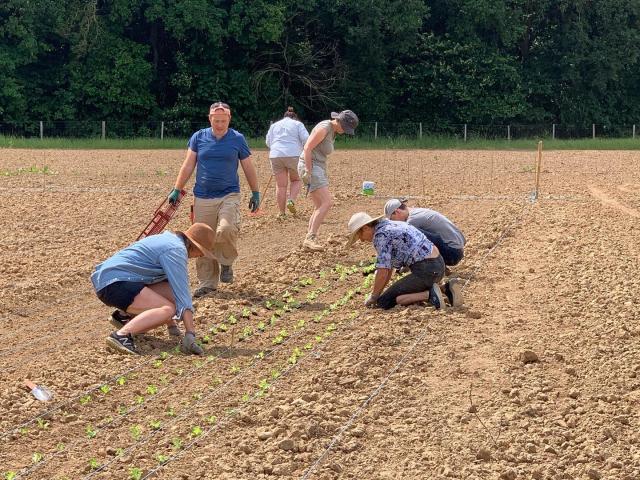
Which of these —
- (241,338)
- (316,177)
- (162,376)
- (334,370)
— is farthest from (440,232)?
(162,376)

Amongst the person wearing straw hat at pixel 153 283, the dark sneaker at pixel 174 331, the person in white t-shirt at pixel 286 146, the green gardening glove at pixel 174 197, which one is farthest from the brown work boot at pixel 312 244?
the person wearing straw hat at pixel 153 283

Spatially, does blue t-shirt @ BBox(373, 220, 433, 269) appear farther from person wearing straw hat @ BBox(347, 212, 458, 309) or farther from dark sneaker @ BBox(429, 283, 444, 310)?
dark sneaker @ BBox(429, 283, 444, 310)

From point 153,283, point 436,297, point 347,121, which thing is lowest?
point 436,297

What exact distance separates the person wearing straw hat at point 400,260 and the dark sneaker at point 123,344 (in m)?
2.09

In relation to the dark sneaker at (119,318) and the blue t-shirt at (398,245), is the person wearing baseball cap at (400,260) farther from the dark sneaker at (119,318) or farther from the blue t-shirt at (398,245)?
the dark sneaker at (119,318)

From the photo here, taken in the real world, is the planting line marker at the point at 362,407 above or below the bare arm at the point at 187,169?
below

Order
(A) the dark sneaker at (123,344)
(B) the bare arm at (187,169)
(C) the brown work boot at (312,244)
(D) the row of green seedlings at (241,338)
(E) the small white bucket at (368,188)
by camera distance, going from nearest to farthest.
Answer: (D) the row of green seedlings at (241,338) < (A) the dark sneaker at (123,344) < (B) the bare arm at (187,169) < (C) the brown work boot at (312,244) < (E) the small white bucket at (368,188)

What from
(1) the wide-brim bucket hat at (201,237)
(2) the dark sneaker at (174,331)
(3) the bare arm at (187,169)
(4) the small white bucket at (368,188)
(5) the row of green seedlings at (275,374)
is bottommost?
(5) the row of green seedlings at (275,374)

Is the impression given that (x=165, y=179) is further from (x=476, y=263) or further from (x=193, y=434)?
(x=193, y=434)

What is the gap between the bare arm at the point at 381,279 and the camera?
28.9 ft

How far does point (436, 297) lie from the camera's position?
29.7ft

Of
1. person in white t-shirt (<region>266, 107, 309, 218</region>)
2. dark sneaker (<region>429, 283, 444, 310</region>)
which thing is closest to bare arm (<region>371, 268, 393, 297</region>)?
dark sneaker (<region>429, 283, 444, 310</region>)

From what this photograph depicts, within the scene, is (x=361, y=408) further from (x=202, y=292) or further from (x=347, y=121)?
(x=347, y=121)

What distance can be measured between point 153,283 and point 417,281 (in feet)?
7.63
